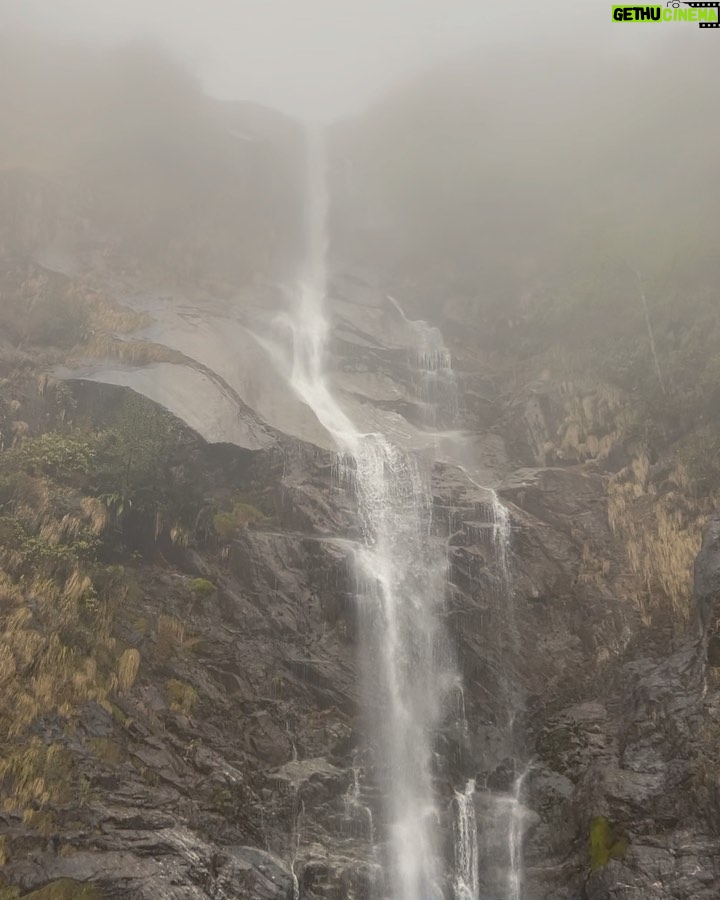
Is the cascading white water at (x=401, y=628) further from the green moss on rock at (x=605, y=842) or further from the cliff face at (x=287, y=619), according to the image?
the green moss on rock at (x=605, y=842)

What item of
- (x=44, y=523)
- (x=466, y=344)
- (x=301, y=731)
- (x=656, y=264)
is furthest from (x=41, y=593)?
(x=656, y=264)

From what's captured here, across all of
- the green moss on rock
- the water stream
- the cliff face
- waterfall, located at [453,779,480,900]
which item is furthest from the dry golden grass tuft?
waterfall, located at [453,779,480,900]

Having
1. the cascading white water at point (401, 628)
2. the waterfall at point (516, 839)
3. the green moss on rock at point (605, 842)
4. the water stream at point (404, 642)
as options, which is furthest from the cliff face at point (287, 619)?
the cascading white water at point (401, 628)

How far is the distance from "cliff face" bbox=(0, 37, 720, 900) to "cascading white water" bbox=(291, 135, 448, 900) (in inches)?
18.8

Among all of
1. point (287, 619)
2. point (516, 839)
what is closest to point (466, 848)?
point (516, 839)

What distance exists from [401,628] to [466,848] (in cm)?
531

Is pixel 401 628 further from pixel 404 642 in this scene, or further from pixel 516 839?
pixel 516 839

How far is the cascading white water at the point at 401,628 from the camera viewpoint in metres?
14.9

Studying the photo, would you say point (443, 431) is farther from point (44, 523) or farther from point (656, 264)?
point (44, 523)

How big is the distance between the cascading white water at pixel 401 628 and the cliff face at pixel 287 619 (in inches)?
18.8

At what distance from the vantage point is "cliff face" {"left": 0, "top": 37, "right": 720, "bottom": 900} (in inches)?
501

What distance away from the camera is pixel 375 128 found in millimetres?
46219

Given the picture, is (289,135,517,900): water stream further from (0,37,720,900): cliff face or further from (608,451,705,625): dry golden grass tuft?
(608,451,705,625): dry golden grass tuft

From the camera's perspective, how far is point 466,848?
14.7 m
